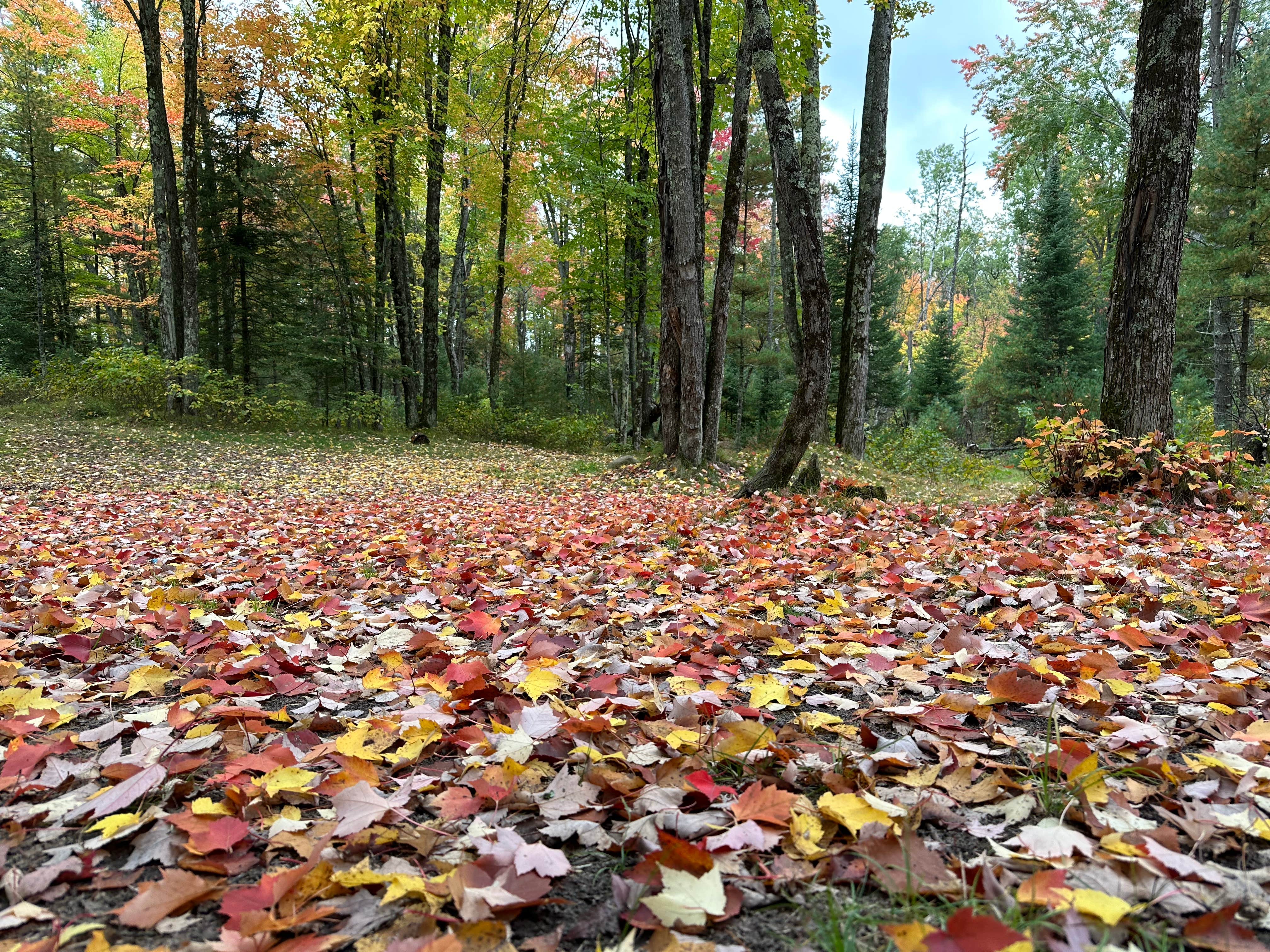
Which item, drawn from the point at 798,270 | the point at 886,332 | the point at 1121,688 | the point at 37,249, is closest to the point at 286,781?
the point at 1121,688

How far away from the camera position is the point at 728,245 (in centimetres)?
948

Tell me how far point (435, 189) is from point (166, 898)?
16.6m

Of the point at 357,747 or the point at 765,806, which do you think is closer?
the point at 765,806

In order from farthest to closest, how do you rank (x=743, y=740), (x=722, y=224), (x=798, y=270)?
(x=722, y=224)
(x=798, y=270)
(x=743, y=740)

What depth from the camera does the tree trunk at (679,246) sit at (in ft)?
25.5

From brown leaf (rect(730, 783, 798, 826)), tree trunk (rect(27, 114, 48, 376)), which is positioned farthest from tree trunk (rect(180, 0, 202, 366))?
brown leaf (rect(730, 783, 798, 826))

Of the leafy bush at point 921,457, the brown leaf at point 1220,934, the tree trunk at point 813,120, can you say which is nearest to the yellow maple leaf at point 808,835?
the brown leaf at point 1220,934

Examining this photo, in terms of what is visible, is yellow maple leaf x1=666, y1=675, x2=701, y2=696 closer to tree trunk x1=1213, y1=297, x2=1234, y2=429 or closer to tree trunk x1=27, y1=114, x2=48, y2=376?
tree trunk x1=1213, y1=297, x2=1234, y2=429

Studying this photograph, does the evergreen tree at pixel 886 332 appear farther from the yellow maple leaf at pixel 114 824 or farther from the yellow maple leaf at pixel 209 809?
the yellow maple leaf at pixel 114 824

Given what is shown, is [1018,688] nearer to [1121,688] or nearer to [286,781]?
[1121,688]

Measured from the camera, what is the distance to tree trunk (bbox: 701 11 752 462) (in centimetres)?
940

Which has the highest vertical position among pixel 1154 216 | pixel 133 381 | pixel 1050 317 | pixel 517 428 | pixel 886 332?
pixel 1050 317

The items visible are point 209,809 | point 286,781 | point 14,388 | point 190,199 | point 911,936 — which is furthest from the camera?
point 14,388

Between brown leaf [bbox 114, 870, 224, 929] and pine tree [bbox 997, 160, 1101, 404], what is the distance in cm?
2343
